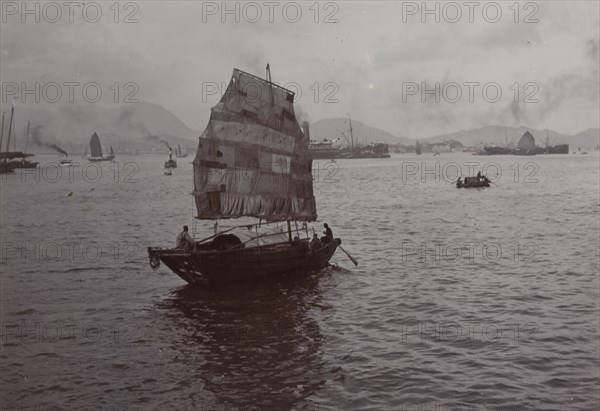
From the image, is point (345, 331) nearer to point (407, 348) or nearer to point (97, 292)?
point (407, 348)

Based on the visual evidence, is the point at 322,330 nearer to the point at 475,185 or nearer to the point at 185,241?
the point at 185,241

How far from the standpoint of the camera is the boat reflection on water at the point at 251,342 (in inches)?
578

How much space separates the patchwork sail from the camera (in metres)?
27.3

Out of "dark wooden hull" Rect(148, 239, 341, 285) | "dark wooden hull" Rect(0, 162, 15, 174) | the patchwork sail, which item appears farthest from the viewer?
"dark wooden hull" Rect(0, 162, 15, 174)

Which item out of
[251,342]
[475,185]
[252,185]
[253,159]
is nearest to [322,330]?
[251,342]

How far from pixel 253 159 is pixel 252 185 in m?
1.37

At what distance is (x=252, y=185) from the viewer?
1120 inches

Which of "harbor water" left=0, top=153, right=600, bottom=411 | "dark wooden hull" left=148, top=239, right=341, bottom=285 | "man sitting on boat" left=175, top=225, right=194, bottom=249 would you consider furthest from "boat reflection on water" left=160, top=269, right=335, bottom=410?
"man sitting on boat" left=175, top=225, right=194, bottom=249

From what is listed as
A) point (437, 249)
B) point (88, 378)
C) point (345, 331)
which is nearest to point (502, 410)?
point (345, 331)

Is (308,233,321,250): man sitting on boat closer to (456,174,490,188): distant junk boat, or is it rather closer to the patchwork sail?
the patchwork sail

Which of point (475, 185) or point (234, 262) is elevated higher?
point (475, 185)

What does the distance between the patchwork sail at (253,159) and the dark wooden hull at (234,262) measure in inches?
103

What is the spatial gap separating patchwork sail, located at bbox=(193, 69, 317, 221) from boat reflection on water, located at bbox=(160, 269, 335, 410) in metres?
4.36

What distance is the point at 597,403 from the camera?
14102mm
